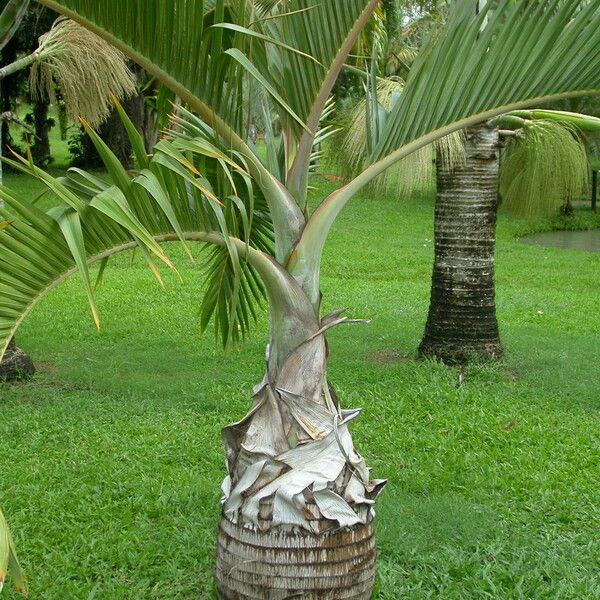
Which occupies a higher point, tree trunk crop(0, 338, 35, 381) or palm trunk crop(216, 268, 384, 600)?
palm trunk crop(216, 268, 384, 600)

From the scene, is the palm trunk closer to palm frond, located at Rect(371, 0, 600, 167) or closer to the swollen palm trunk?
the swollen palm trunk

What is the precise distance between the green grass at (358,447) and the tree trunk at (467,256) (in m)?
0.25

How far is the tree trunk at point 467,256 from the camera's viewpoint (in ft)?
20.1

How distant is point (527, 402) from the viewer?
5.58 m

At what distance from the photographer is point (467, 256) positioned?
6.15 metres

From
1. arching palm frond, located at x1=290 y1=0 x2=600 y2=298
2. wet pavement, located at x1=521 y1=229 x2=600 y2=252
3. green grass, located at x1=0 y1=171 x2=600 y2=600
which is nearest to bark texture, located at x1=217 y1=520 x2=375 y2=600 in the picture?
green grass, located at x1=0 y1=171 x2=600 y2=600

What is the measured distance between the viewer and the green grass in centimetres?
354

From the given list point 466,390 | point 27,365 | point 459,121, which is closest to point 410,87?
point 459,121

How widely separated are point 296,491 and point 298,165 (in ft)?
3.42

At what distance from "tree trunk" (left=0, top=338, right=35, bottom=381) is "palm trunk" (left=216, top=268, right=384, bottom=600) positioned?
343cm

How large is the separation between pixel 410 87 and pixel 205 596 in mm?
1928

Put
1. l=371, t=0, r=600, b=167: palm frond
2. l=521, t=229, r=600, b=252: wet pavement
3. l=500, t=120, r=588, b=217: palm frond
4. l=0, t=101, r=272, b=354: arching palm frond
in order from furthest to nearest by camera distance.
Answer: l=521, t=229, r=600, b=252: wet pavement < l=500, t=120, r=588, b=217: palm frond < l=371, t=0, r=600, b=167: palm frond < l=0, t=101, r=272, b=354: arching palm frond

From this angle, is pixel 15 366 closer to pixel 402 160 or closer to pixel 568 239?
pixel 402 160

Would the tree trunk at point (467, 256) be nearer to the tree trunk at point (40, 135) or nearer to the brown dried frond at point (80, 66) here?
the brown dried frond at point (80, 66)
